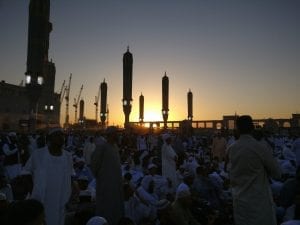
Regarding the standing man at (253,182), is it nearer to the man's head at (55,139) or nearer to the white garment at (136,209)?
the man's head at (55,139)

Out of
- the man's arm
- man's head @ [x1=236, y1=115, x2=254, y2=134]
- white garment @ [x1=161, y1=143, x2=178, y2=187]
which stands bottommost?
white garment @ [x1=161, y1=143, x2=178, y2=187]

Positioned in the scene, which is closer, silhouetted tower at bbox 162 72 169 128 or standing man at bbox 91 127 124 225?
standing man at bbox 91 127 124 225

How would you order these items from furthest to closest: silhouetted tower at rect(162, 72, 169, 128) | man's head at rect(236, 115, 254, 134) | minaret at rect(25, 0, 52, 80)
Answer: silhouetted tower at rect(162, 72, 169, 128)
minaret at rect(25, 0, 52, 80)
man's head at rect(236, 115, 254, 134)

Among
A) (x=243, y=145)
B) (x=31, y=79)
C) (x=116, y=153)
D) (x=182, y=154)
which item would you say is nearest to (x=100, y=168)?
(x=116, y=153)

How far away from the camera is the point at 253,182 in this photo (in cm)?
328

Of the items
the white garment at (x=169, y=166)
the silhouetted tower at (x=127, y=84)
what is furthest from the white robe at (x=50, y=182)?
the silhouetted tower at (x=127, y=84)

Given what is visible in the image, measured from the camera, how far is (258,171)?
10.8 feet

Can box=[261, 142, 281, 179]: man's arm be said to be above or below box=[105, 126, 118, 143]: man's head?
below

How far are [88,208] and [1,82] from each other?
48604mm

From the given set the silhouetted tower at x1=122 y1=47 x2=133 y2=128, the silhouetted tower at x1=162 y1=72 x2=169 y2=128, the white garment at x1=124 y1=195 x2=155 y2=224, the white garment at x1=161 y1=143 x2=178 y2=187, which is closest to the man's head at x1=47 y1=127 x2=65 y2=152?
the white garment at x1=124 y1=195 x2=155 y2=224

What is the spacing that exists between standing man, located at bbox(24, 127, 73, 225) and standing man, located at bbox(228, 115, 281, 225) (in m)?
1.88

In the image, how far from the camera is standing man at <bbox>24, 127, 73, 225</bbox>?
12.7 ft

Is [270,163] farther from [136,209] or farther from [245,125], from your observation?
[136,209]

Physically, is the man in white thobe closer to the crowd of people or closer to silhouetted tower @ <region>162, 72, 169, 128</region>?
the crowd of people
